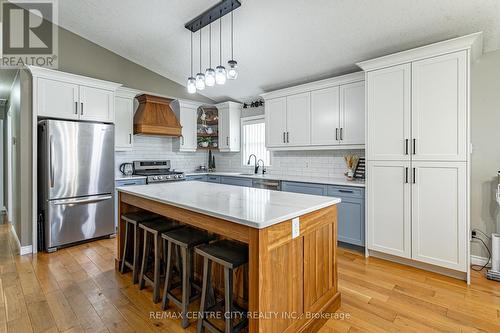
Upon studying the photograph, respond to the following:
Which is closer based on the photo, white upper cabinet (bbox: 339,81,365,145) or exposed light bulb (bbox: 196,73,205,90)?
exposed light bulb (bbox: 196,73,205,90)

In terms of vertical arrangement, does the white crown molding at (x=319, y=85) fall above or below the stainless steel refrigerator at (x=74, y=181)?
above

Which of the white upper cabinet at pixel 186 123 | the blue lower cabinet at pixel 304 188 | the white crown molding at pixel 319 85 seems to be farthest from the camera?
the white upper cabinet at pixel 186 123

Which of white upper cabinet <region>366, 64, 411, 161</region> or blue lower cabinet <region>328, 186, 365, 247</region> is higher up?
white upper cabinet <region>366, 64, 411, 161</region>

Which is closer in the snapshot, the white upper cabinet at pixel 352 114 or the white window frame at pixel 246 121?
the white upper cabinet at pixel 352 114

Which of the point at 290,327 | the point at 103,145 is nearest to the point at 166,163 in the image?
the point at 103,145

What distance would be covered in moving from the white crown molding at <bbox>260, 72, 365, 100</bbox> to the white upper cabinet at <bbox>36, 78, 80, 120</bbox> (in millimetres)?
2996

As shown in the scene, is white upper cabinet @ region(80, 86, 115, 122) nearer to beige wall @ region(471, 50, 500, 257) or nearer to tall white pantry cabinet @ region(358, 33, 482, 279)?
tall white pantry cabinet @ region(358, 33, 482, 279)

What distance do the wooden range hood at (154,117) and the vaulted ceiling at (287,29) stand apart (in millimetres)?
699

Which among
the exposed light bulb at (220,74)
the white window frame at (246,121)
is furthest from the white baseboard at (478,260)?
the exposed light bulb at (220,74)

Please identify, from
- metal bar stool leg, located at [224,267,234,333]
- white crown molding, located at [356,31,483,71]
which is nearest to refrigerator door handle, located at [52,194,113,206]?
metal bar stool leg, located at [224,267,234,333]

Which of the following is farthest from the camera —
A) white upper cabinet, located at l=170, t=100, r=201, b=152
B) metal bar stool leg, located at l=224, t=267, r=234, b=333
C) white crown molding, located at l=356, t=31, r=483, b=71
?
white upper cabinet, located at l=170, t=100, r=201, b=152

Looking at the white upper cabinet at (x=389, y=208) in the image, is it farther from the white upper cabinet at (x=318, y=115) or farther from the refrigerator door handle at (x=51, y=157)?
the refrigerator door handle at (x=51, y=157)

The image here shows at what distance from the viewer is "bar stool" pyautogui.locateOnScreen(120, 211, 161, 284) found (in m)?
2.64

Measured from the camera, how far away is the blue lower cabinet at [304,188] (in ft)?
12.0
